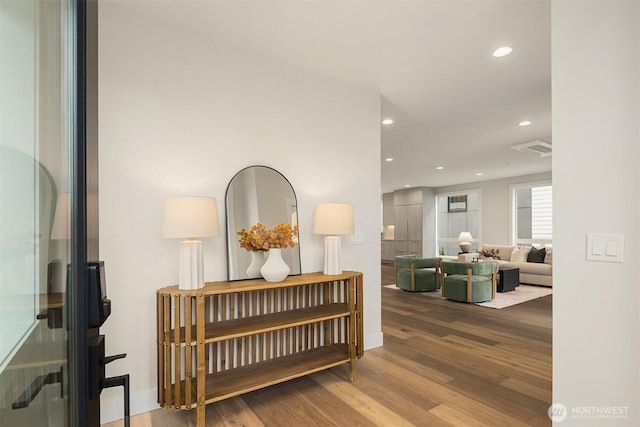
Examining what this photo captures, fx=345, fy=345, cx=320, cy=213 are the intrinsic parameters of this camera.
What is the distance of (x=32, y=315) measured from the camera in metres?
0.51

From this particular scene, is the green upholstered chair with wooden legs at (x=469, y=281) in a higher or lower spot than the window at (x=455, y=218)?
lower

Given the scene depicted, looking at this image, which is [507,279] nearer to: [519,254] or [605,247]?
[519,254]

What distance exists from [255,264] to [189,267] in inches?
21.9

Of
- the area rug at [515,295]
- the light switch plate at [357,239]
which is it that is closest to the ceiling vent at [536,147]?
the area rug at [515,295]

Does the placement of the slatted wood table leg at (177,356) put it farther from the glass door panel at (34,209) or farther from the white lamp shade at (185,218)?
the glass door panel at (34,209)

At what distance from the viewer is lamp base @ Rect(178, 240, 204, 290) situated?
6.88ft

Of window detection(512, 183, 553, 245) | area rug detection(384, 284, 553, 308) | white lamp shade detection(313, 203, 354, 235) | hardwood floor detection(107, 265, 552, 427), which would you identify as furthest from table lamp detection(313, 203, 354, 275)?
window detection(512, 183, 553, 245)

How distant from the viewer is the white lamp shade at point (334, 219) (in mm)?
2705

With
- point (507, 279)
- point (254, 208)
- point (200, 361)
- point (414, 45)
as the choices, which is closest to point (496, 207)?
point (507, 279)

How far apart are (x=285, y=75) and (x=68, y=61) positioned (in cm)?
244

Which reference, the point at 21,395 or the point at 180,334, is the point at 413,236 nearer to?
the point at 180,334

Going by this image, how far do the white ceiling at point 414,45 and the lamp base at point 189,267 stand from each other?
4.91ft

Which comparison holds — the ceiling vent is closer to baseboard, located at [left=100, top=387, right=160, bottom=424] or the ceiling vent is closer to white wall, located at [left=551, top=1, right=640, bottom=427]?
white wall, located at [left=551, top=1, right=640, bottom=427]

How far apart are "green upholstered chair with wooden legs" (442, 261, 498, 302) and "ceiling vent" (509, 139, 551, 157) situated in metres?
1.89
